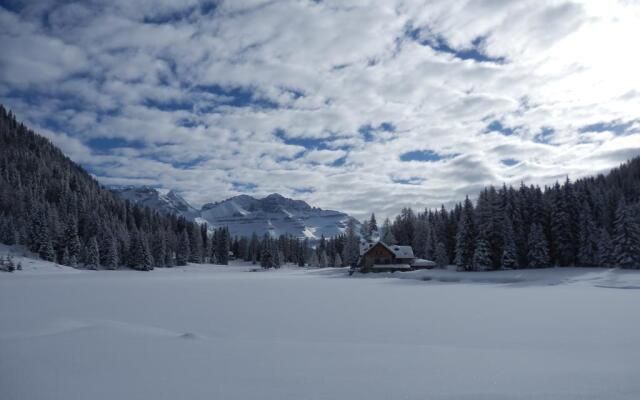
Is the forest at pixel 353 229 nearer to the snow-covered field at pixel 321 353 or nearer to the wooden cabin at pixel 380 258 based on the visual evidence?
the wooden cabin at pixel 380 258

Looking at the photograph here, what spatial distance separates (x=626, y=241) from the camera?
→ 4766 centimetres

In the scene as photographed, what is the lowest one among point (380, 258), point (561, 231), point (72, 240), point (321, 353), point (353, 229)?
point (321, 353)

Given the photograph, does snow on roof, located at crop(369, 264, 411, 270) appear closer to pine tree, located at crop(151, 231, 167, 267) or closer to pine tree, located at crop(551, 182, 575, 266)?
pine tree, located at crop(551, 182, 575, 266)

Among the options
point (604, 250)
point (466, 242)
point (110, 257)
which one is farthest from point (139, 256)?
point (604, 250)

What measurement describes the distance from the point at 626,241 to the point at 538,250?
10.2 meters

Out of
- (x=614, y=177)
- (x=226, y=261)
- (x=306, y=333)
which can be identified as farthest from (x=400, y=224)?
(x=306, y=333)

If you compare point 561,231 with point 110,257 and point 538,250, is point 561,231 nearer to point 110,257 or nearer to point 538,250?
point 538,250

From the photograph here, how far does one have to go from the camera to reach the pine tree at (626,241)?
4722cm

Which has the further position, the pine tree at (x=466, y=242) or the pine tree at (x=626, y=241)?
the pine tree at (x=466, y=242)

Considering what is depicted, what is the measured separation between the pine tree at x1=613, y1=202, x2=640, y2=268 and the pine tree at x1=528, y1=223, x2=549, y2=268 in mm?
8175

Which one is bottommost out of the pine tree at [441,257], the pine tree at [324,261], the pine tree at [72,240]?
the pine tree at [324,261]

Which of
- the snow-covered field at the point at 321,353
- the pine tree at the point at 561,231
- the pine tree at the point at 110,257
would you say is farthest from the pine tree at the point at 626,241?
the pine tree at the point at 110,257

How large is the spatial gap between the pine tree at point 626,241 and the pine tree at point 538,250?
8.18 meters

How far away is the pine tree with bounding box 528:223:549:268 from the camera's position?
5500cm
